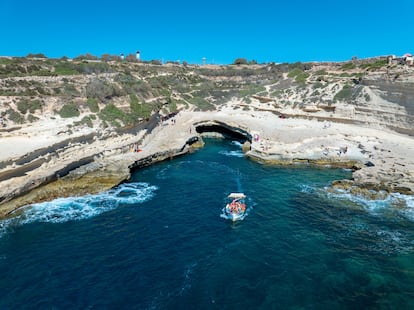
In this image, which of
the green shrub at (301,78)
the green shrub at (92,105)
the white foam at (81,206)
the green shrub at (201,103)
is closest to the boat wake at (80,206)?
the white foam at (81,206)

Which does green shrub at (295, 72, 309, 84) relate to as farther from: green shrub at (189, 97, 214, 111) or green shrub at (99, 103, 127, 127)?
green shrub at (99, 103, 127, 127)

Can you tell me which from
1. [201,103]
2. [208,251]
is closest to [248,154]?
[208,251]

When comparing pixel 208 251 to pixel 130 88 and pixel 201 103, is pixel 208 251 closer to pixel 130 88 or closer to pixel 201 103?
pixel 130 88

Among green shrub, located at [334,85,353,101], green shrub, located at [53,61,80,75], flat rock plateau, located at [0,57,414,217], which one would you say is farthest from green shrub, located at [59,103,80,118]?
green shrub, located at [334,85,353,101]

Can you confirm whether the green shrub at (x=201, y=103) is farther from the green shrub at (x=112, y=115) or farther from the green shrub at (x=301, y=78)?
the green shrub at (x=112, y=115)

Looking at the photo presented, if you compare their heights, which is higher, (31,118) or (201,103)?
(31,118)
